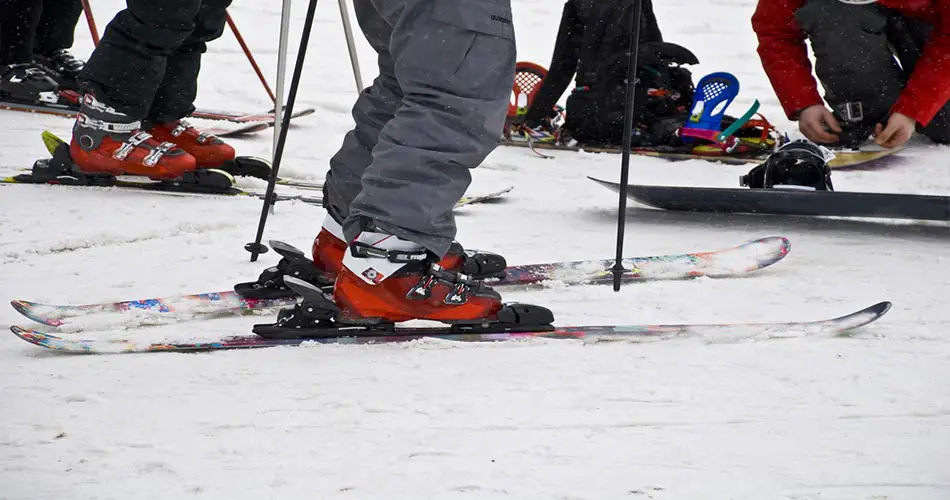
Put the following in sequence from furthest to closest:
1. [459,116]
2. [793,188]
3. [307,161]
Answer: [307,161]
[793,188]
[459,116]

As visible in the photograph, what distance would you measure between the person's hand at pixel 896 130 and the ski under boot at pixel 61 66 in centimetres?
366

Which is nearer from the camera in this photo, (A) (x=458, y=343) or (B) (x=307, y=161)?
(A) (x=458, y=343)

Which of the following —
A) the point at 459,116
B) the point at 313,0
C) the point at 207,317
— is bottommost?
the point at 207,317

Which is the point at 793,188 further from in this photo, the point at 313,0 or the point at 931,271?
the point at 313,0

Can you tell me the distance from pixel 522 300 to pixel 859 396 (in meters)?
0.84

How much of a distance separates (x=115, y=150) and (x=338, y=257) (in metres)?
1.44

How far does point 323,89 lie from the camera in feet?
19.2

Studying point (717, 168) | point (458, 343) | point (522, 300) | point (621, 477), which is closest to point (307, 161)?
point (717, 168)

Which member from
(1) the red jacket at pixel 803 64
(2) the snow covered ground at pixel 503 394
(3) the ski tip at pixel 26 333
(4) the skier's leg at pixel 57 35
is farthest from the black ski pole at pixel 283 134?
(4) the skier's leg at pixel 57 35

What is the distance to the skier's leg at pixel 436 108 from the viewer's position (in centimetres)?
176

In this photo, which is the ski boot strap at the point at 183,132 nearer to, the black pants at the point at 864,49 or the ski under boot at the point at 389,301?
the ski under boot at the point at 389,301

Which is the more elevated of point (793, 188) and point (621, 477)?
point (793, 188)

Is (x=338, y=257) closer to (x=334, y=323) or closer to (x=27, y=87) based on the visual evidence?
(x=334, y=323)

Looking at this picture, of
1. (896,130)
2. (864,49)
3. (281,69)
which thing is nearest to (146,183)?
(281,69)
